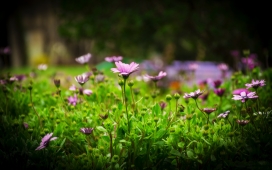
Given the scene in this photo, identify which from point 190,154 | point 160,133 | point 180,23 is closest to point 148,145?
point 160,133

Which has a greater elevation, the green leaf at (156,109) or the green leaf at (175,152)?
the green leaf at (156,109)

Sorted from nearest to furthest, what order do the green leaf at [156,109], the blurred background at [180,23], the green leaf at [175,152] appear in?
the green leaf at [175,152]
the green leaf at [156,109]
the blurred background at [180,23]

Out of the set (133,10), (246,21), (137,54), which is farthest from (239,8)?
(137,54)

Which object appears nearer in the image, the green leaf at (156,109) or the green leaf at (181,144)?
the green leaf at (181,144)

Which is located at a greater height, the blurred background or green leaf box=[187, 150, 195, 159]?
the blurred background

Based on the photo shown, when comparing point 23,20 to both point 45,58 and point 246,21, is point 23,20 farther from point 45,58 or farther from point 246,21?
point 246,21

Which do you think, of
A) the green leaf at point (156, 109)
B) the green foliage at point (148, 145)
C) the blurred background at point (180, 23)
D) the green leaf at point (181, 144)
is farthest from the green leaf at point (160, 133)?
the blurred background at point (180, 23)

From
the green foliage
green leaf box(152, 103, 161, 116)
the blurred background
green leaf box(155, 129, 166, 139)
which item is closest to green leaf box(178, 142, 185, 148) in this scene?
the green foliage

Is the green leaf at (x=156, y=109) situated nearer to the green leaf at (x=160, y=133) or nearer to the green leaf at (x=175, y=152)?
the green leaf at (x=160, y=133)

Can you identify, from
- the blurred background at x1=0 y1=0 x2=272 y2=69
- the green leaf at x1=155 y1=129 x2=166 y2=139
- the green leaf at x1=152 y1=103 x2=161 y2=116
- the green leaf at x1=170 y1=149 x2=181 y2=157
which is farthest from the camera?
the blurred background at x1=0 y1=0 x2=272 y2=69

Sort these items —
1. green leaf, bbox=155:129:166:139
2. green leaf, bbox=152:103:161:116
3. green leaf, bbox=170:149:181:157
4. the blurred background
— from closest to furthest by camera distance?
green leaf, bbox=170:149:181:157
green leaf, bbox=155:129:166:139
green leaf, bbox=152:103:161:116
the blurred background

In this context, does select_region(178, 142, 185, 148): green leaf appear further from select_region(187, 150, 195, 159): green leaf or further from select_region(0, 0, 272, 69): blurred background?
select_region(0, 0, 272, 69): blurred background
